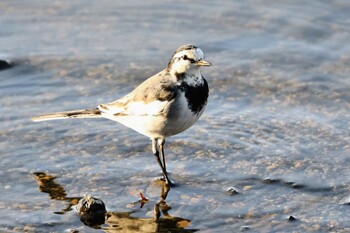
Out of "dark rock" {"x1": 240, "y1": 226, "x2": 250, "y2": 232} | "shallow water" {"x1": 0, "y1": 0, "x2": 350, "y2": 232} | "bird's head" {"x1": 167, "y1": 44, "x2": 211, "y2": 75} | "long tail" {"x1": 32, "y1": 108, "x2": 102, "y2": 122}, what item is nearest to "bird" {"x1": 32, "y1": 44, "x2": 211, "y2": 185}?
"bird's head" {"x1": 167, "y1": 44, "x2": 211, "y2": 75}

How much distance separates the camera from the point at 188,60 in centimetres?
804

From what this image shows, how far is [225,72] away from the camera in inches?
421

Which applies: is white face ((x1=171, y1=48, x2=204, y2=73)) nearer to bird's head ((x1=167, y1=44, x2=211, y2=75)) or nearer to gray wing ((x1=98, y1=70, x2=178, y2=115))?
bird's head ((x1=167, y1=44, x2=211, y2=75))

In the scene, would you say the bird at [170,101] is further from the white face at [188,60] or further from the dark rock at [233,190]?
the dark rock at [233,190]

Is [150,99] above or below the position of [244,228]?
above

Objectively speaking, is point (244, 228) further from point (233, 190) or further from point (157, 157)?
point (157, 157)

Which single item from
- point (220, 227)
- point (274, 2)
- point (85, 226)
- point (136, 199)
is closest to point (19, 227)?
point (85, 226)

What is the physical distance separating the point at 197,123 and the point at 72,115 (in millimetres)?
1545

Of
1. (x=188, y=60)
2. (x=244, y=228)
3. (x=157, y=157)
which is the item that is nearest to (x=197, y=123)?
(x=157, y=157)

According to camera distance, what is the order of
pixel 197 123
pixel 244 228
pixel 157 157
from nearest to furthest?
pixel 244 228
pixel 157 157
pixel 197 123

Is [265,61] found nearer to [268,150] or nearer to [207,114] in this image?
[207,114]

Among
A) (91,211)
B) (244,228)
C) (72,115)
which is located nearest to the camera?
(244,228)

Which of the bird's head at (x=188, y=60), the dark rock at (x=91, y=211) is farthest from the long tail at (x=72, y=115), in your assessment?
the dark rock at (x=91, y=211)

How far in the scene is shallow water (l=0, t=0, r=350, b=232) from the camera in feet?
25.1
